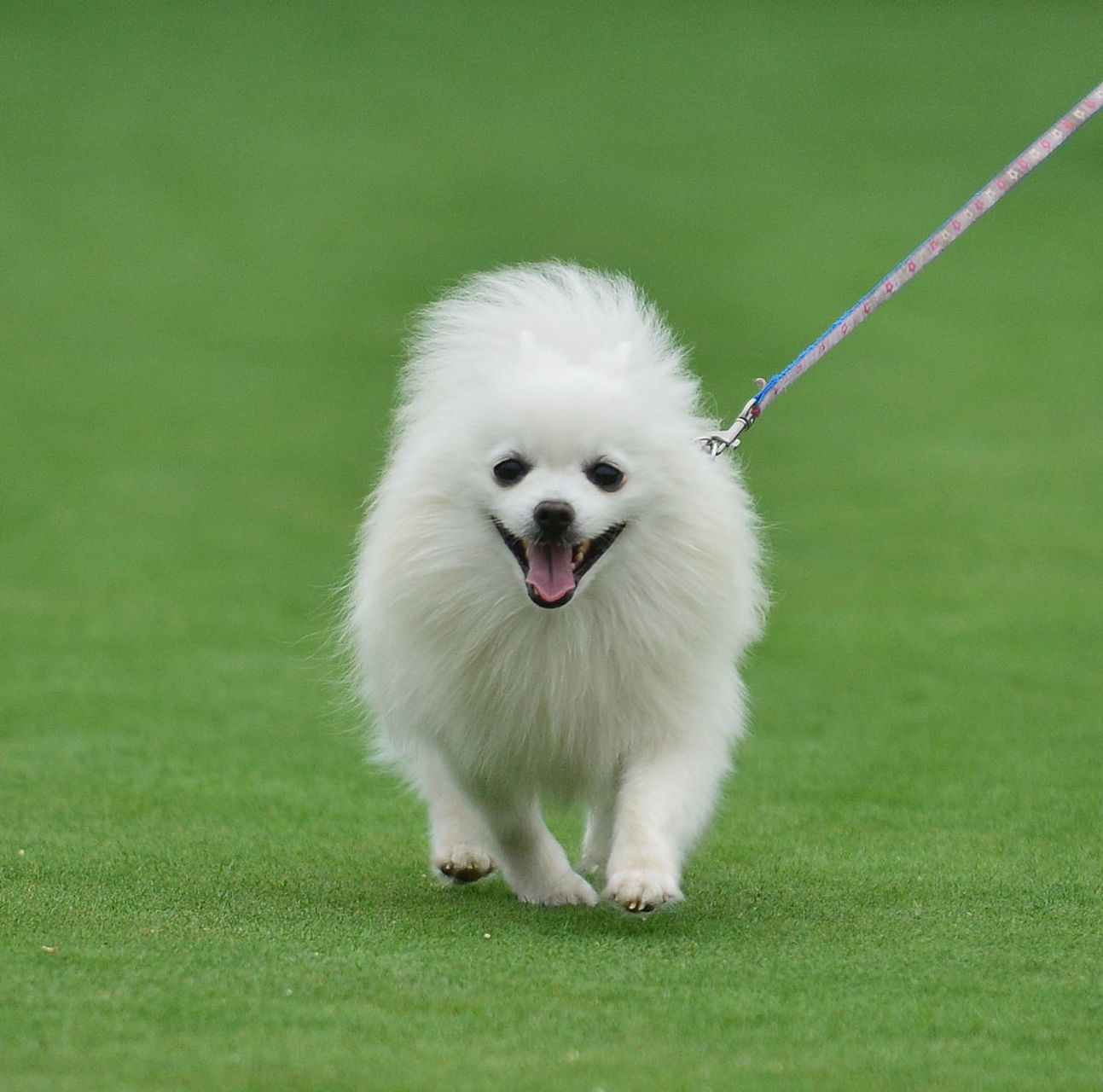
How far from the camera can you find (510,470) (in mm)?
4102

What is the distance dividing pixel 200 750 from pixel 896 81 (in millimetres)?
16709

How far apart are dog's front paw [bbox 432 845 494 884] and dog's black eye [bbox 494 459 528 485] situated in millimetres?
999

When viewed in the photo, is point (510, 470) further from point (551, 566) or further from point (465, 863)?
point (465, 863)

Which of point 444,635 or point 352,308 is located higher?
point 352,308

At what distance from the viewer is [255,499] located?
1174cm

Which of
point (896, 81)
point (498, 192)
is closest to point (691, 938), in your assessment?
point (498, 192)

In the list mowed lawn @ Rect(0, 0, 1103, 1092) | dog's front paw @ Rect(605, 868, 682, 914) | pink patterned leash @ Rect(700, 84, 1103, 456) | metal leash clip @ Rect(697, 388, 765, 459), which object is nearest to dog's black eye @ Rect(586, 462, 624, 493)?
metal leash clip @ Rect(697, 388, 765, 459)

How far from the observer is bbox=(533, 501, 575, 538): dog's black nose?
13.0ft

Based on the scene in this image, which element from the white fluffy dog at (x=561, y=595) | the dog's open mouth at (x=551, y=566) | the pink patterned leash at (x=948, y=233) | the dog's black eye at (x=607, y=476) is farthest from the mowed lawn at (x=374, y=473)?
the pink patterned leash at (x=948, y=233)

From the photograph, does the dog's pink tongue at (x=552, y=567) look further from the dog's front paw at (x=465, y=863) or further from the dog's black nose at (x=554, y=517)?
the dog's front paw at (x=465, y=863)

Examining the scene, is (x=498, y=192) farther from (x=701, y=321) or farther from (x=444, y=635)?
(x=444, y=635)

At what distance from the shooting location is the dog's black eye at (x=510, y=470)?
410 centimetres

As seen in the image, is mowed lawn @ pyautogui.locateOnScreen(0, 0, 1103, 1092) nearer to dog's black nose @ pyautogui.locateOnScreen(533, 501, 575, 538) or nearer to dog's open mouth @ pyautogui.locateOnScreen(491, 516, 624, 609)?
dog's open mouth @ pyautogui.locateOnScreen(491, 516, 624, 609)

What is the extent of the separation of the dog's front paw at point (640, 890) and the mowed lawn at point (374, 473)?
0.10 metres
